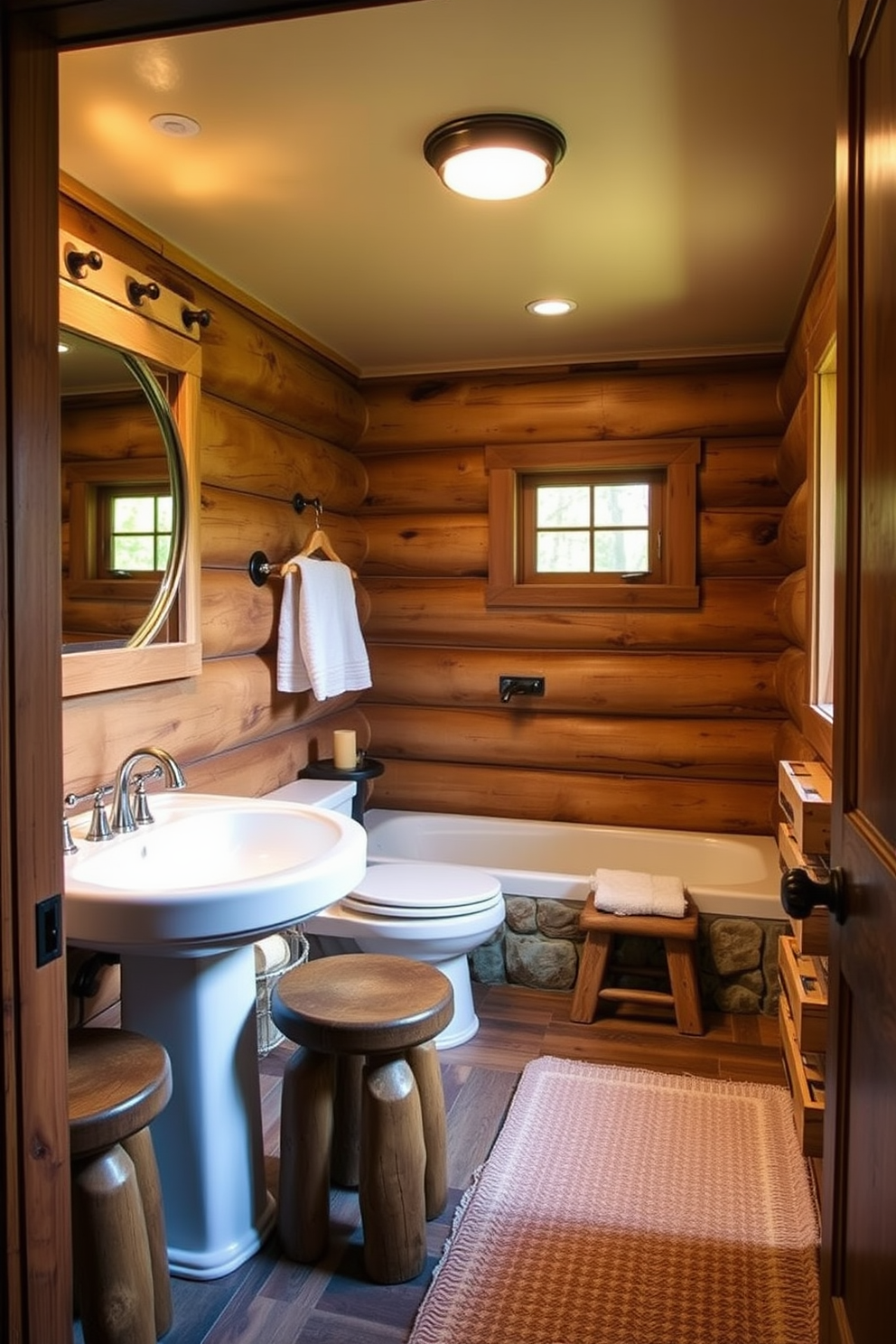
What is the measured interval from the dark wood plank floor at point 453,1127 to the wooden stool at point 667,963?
6 cm

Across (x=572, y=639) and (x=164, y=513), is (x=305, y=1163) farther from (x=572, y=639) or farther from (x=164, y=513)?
(x=572, y=639)

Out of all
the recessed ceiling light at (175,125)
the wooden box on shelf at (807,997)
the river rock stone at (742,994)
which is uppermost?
the recessed ceiling light at (175,125)

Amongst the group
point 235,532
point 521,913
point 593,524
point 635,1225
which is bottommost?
point 635,1225

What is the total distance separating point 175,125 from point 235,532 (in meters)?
1.20

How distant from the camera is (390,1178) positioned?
1895 mm

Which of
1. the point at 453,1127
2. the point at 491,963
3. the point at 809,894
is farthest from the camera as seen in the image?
the point at 491,963

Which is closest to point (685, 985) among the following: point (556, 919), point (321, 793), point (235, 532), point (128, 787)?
point (556, 919)

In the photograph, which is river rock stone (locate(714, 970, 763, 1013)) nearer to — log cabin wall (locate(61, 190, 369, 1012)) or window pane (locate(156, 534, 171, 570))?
log cabin wall (locate(61, 190, 369, 1012))

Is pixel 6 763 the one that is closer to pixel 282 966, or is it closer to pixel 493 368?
pixel 282 966

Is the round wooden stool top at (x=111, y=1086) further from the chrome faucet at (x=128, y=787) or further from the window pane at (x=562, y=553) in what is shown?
the window pane at (x=562, y=553)

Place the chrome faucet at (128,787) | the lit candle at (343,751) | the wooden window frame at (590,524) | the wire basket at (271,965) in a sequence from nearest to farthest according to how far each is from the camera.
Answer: the chrome faucet at (128,787)
the wire basket at (271,965)
the lit candle at (343,751)
the wooden window frame at (590,524)

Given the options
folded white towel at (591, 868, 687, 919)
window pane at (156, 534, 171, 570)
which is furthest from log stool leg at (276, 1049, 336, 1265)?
folded white towel at (591, 868, 687, 919)

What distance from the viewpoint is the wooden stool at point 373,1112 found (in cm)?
190

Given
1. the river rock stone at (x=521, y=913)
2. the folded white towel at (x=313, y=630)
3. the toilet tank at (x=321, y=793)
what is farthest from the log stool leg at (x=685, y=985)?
the folded white towel at (x=313, y=630)
